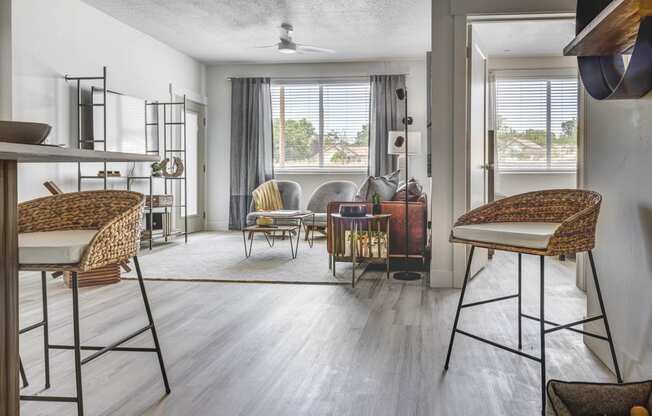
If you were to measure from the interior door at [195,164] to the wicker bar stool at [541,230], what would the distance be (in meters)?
6.47

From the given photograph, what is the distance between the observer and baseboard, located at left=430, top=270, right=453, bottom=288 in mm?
4098

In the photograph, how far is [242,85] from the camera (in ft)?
27.7

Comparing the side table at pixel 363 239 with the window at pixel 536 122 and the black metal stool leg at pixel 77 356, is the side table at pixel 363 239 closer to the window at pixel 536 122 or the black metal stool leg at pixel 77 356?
the black metal stool leg at pixel 77 356

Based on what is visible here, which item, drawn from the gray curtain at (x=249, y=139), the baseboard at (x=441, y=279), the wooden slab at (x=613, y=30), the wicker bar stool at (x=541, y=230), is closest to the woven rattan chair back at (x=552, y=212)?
the wicker bar stool at (x=541, y=230)

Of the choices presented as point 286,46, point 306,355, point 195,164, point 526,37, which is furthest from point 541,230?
point 195,164

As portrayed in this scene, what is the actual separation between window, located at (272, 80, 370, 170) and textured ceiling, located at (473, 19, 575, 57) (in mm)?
2146

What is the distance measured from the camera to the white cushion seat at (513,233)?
1817 mm

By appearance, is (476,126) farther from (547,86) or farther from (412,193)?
(547,86)

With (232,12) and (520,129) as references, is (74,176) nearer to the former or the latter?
(232,12)

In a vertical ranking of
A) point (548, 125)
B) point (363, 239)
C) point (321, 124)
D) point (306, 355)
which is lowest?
point (306, 355)

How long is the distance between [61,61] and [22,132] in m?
4.34

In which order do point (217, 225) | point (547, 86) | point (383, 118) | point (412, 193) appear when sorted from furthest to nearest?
1. point (217, 225)
2. point (383, 118)
3. point (547, 86)
4. point (412, 193)

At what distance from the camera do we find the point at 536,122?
762 cm

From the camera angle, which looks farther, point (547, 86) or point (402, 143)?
point (547, 86)
